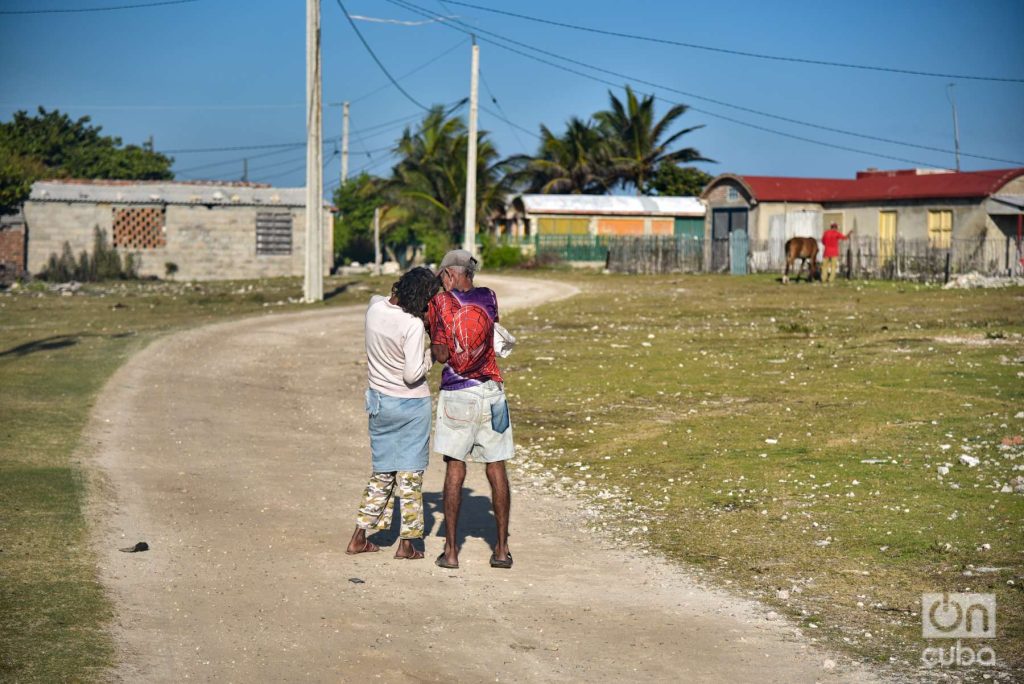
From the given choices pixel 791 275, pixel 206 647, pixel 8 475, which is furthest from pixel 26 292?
pixel 206 647

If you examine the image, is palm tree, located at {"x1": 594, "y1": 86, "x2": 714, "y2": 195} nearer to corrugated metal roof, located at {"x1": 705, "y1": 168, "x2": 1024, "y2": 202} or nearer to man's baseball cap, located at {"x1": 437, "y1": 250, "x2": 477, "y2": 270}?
corrugated metal roof, located at {"x1": 705, "y1": 168, "x2": 1024, "y2": 202}

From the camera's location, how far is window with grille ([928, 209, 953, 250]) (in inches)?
1578

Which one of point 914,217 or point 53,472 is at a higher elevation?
point 914,217

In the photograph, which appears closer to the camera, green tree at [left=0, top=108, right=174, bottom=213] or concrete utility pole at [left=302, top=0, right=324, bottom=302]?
concrete utility pole at [left=302, top=0, right=324, bottom=302]

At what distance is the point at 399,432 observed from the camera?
8.10 meters

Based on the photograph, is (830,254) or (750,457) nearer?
(750,457)

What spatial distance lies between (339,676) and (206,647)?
854mm

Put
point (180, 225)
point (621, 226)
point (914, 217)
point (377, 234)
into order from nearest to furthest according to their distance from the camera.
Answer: point (914, 217) → point (180, 225) → point (621, 226) → point (377, 234)

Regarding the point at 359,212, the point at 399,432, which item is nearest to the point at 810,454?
the point at 399,432

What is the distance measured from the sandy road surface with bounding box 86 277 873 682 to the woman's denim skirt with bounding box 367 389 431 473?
2.17 ft

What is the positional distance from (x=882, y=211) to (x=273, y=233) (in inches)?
906

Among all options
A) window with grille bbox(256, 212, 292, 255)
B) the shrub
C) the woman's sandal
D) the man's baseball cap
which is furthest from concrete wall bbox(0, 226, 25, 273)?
the man's baseball cap

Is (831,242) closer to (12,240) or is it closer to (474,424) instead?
(12,240)

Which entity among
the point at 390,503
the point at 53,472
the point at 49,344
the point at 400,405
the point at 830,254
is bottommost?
the point at 53,472
